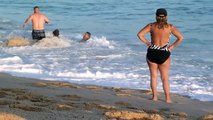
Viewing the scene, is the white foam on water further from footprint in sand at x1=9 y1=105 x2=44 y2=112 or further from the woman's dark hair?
footprint in sand at x1=9 y1=105 x2=44 y2=112

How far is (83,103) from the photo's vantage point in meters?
7.19

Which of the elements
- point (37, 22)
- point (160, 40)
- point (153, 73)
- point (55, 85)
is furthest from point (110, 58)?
point (160, 40)

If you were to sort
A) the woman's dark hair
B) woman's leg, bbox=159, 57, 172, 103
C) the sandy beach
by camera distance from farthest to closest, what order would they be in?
woman's leg, bbox=159, 57, 172, 103 → the woman's dark hair → the sandy beach

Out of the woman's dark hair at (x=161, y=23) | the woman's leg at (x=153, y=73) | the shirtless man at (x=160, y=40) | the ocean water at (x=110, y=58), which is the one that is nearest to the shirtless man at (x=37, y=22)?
the ocean water at (x=110, y=58)

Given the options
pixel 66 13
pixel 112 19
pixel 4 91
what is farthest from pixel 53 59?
pixel 66 13

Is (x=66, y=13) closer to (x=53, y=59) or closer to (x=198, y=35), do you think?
(x=198, y=35)

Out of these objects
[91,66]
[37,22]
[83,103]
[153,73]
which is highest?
[37,22]

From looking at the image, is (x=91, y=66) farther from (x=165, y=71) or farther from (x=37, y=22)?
(x=37, y=22)

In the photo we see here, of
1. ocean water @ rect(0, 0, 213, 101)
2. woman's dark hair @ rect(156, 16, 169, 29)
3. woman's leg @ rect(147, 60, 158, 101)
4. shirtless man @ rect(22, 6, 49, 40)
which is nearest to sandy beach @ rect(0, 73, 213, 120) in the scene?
woman's leg @ rect(147, 60, 158, 101)

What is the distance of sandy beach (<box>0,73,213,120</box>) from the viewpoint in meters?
5.78

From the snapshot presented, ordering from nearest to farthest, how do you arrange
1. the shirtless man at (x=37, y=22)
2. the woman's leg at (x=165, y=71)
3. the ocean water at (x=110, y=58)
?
the woman's leg at (x=165, y=71), the ocean water at (x=110, y=58), the shirtless man at (x=37, y=22)

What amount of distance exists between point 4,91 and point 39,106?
164 cm

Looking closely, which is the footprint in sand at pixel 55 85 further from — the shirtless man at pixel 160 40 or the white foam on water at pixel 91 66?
the shirtless man at pixel 160 40

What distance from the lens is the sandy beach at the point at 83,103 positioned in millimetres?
5784
